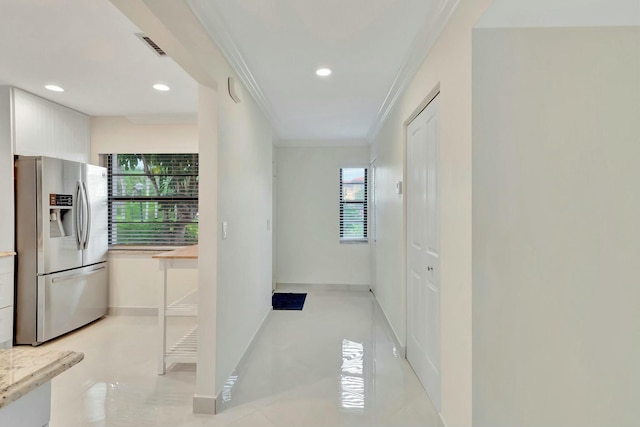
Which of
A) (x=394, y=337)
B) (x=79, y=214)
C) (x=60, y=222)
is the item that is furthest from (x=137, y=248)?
(x=394, y=337)

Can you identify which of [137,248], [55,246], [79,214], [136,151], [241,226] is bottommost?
[137,248]

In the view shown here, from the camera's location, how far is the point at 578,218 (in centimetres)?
154

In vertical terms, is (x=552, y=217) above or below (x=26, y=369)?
above

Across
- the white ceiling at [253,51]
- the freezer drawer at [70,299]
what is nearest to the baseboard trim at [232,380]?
the freezer drawer at [70,299]

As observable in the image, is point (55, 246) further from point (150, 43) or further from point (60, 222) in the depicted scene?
point (150, 43)

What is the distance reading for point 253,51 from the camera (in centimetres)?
238

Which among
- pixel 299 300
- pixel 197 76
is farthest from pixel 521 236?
pixel 299 300

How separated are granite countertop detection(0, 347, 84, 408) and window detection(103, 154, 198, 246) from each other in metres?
3.68

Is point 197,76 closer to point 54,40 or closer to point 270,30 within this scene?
point 270,30

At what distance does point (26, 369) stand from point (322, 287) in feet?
16.5

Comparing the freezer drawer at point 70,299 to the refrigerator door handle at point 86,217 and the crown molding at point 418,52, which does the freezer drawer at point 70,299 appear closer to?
the refrigerator door handle at point 86,217

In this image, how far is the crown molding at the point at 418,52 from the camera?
5.87 ft

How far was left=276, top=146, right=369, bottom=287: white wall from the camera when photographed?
18.2 feet

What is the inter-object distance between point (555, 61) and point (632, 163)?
613 millimetres
